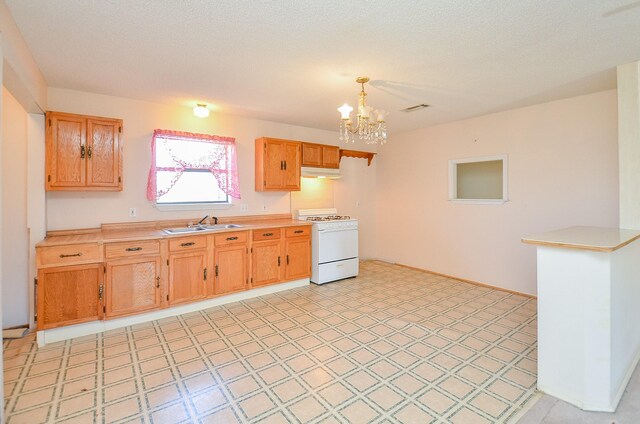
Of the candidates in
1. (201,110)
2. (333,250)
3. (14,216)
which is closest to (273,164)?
(201,110)

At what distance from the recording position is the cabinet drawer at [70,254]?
2.85 m

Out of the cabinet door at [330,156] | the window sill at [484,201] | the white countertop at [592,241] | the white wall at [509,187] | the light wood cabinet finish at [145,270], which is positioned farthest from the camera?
the cabinet door at [330,156]

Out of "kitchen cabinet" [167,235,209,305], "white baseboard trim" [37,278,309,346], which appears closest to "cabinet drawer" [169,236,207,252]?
"kitchen cabinet" [167,235,209,305]

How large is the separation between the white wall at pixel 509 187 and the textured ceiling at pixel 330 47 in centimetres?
42

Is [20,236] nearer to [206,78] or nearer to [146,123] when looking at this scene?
[146,123]

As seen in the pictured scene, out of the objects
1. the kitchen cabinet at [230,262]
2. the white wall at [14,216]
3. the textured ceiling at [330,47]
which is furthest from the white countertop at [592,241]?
the white wall at [14,216]

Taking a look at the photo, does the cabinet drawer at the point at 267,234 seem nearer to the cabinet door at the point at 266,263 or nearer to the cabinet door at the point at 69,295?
the cabinet door at the point at 266,263

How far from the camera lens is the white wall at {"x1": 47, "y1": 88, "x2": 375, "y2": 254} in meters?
3.44

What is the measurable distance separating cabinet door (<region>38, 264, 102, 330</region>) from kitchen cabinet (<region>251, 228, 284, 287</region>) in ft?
5.54

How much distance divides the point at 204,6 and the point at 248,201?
3.04 m

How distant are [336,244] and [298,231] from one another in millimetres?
663

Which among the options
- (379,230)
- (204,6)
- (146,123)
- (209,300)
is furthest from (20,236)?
(379,230)

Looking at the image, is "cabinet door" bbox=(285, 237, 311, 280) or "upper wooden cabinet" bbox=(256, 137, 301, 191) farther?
"upper wooden cabinet" bbox=(256, 137, 301, 191)

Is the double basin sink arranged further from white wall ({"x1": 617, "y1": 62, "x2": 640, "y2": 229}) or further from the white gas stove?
white wall ({"x1": 617, "y1": 62, "x2": 640, "y2": 229})
